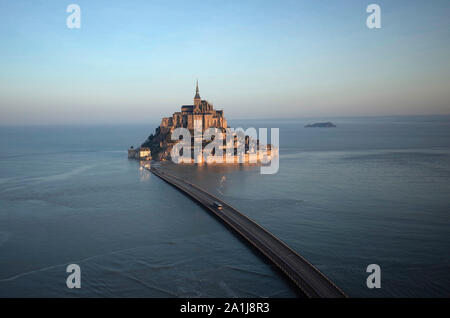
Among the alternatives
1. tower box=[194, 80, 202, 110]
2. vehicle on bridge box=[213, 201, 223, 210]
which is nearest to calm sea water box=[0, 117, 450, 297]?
vehicle on bridge box=[213, 201, 223, 210]

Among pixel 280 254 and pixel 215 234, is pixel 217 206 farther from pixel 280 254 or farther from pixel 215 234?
pixel 280 254

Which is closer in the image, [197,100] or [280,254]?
[280,254]

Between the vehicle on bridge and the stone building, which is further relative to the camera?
the stone building

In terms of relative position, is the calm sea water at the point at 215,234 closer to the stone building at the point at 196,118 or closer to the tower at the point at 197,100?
the stone building at the point at 196,118

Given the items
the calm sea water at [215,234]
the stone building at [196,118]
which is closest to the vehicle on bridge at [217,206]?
the calm sea water at [215,234]

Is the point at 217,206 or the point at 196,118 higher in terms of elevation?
the point at 196,118

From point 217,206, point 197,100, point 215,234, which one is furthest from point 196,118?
point 215,234

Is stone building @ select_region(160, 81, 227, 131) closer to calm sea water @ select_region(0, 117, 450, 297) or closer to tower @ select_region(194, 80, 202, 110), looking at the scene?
tower @ select_region(194, 80, 202, 110)
